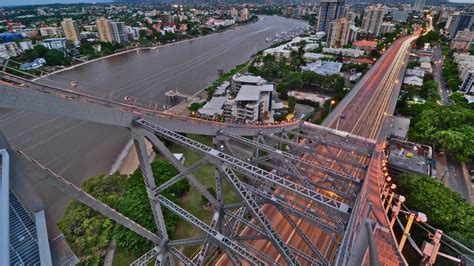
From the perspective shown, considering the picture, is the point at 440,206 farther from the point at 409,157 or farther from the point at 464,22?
the point at 464,22

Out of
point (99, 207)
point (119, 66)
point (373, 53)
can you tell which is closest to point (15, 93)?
point (99, 207)

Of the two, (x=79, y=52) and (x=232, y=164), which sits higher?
(x=232, y=164)

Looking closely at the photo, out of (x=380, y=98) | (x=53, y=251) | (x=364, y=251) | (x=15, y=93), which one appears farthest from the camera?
(x=380, y=98)

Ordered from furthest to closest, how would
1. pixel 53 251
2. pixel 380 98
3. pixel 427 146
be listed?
pixel 380 98
pixel 427 146
pixel 53 251

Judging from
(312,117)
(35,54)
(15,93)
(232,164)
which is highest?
(15,93)

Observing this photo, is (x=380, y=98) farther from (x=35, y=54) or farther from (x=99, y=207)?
(x=35, y=54)

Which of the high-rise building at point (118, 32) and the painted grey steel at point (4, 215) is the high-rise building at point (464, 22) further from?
the high-rise building at point (118, 32)

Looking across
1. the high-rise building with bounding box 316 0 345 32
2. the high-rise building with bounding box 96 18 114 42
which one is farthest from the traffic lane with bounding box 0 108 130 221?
the high-rise building with bounding box 316 0 345 32
